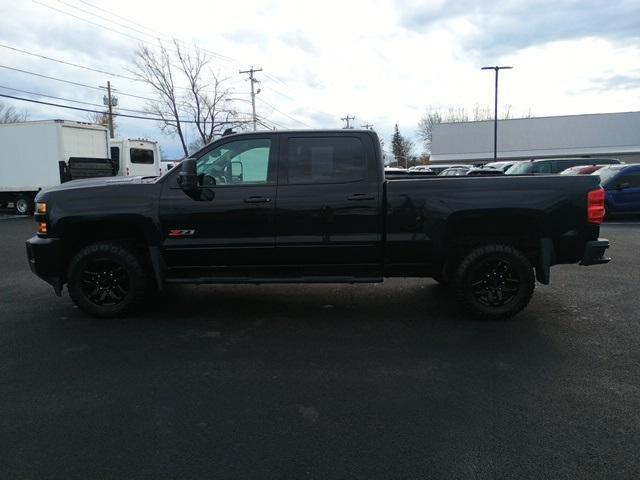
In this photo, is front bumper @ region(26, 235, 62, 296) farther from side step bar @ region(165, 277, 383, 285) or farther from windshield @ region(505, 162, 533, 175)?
windshield @ region(505, 162, 533, 175)

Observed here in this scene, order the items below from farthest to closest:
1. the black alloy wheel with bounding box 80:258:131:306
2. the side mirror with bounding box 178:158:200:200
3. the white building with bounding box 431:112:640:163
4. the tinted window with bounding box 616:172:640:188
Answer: the white building with bounding box 431:112:640:163 → the tinted window with bounding box 616:172:640:188 → the black alloy wheel with bounding box 80:258:131:306 → the side mirror with bounding box 178:158:200:200

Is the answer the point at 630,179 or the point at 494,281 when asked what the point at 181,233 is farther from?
the point at 630,179

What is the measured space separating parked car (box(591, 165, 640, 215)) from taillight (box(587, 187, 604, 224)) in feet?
34.5

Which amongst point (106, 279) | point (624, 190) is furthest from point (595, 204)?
point (624, 190)

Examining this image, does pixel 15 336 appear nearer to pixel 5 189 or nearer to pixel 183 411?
pixel 183 411

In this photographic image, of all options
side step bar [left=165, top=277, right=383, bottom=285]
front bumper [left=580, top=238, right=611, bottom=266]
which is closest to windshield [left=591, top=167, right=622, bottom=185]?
front bumper [left=580, top=238, right=611, bottom=266]

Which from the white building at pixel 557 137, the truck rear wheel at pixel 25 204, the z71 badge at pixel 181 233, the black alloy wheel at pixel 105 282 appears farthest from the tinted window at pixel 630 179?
the white building at pixel 557 137

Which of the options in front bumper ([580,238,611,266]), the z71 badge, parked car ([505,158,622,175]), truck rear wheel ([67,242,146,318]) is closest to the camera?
front bumper ([580,238,611,266])

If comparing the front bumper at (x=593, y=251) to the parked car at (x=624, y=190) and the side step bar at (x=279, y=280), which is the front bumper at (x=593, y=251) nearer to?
the side step bar at (x=279, y=280)

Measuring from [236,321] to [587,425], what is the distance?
3.46 m

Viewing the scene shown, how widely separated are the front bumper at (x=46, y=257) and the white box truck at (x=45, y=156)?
13833mm

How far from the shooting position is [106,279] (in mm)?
5426

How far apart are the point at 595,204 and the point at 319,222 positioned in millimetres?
2827

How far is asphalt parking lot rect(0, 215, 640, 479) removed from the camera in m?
2.82
